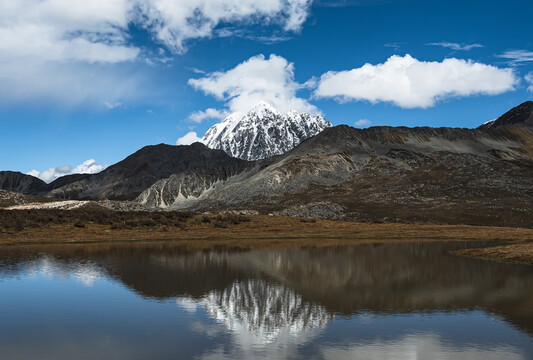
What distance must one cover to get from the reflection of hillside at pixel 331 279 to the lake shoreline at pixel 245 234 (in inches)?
339

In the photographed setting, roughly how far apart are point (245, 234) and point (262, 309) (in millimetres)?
45924

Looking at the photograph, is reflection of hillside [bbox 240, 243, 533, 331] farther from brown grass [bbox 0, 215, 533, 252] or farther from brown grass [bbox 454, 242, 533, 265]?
brown grass [bbox 0, 215, 533, 252]

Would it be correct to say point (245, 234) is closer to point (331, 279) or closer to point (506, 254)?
point (506, 254)

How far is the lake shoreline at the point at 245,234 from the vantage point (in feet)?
179

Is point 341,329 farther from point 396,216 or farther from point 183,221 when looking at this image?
point 396,216

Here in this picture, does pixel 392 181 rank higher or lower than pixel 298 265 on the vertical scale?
higher

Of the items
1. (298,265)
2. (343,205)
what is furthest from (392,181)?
(298,265)

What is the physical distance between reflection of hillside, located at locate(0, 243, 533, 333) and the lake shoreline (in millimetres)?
8603

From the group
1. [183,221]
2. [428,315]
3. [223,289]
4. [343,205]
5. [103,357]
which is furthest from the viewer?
[343,205]

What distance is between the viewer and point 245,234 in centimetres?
6725

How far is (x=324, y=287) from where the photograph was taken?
1073 inches

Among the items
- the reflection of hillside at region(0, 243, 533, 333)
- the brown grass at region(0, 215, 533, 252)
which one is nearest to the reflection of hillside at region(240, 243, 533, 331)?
the reflection of hillside at region(0, 243, 533, 333)

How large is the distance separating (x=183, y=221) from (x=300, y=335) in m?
59.2

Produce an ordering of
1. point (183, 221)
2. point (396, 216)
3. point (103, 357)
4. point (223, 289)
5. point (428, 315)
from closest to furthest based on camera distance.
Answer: point (103, 357), point (428, 315), point (223, 289), point (183, 221), point (396, 216)
